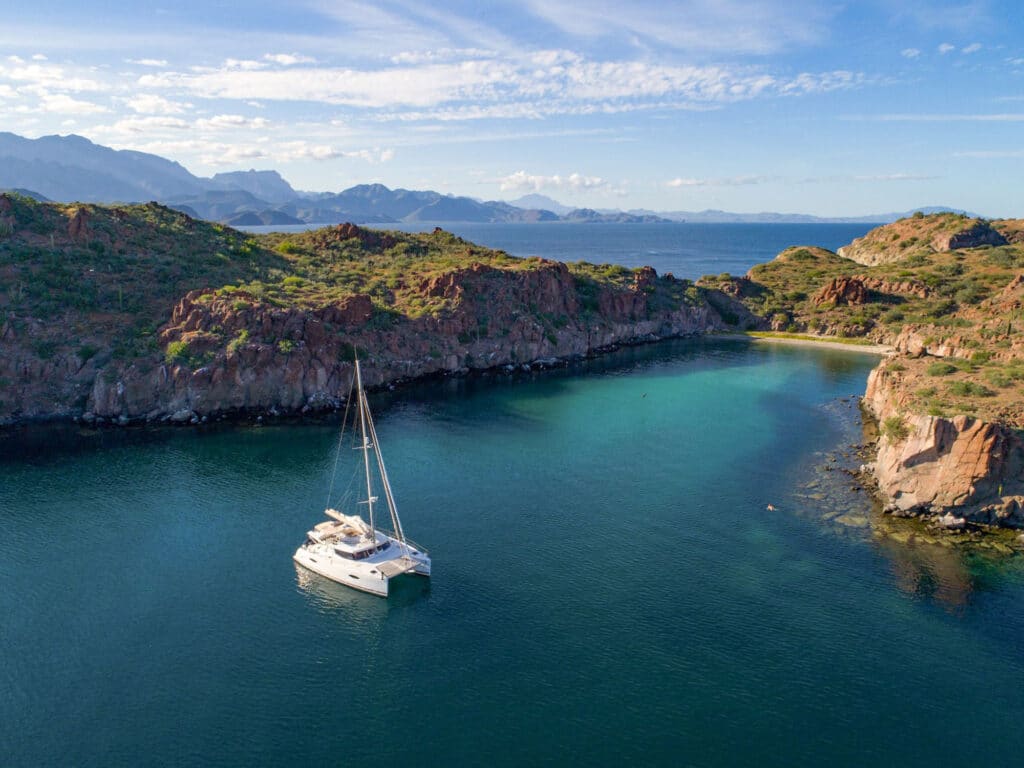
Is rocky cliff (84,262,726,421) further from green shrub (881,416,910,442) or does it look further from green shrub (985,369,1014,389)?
green shrub (985,369,1014,389)

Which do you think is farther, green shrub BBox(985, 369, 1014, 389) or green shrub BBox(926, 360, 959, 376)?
green shrub BBox(926, 360, 959, 376)

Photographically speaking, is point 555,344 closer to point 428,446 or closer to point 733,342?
point 733,342

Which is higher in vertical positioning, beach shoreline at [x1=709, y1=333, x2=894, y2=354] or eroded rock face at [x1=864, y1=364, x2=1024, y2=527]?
beach shoreline at [x1=709, y1=333, x2=894, y2=354]

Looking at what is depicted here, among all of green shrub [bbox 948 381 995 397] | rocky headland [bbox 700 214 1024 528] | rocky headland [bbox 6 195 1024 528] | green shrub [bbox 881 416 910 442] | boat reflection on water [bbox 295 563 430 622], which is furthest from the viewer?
green shrub [bbox 948 381 995 397]

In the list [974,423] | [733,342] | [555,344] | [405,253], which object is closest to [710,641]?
[974,423]

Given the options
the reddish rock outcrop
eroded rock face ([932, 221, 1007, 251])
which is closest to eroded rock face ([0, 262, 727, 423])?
the reddish rock outcrop

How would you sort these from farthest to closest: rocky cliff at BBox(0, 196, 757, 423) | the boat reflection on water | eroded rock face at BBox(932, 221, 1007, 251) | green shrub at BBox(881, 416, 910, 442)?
eroded rock face at BBox(932, 221, 1007, 251), rocky cliff at BBox(0, 196, 757, 423), green shrub at BBox(881, 416, 910, 442), the boat reflection on water
